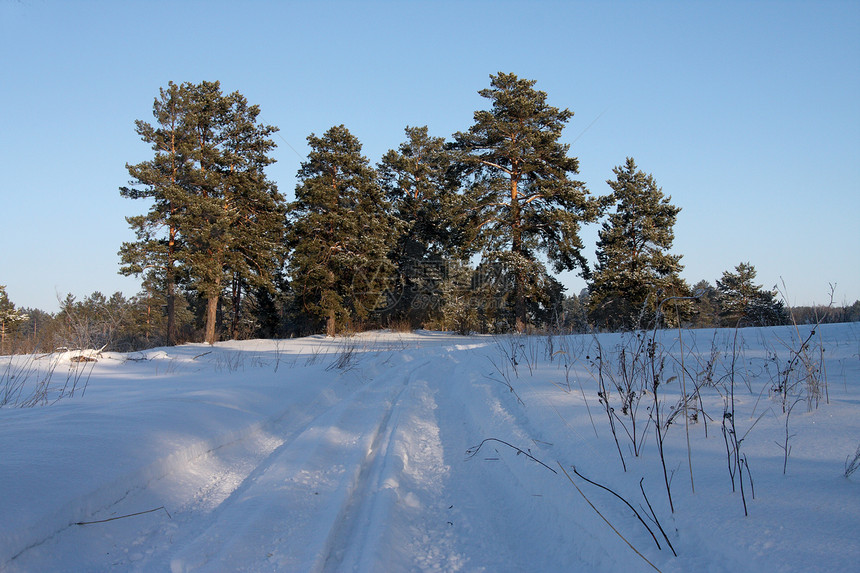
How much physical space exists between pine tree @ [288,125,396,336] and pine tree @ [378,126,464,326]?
3.98 m

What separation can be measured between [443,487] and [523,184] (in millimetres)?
21292

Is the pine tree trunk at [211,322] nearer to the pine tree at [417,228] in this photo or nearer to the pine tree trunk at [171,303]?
the pine tree trunk at [171,303]

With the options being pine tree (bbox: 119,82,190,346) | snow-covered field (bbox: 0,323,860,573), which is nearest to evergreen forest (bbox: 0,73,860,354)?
pine tree (bbox: 119,82,190,346)

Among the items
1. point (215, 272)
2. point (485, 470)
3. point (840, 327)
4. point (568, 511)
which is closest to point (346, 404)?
point (485, 470)

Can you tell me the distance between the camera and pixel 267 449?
150 inches

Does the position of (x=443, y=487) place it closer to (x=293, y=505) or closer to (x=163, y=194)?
(x=293, y=505)

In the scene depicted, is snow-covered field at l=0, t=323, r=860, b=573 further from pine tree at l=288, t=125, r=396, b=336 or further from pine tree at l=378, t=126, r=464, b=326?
pine tree at l=378, t=126, r=464, b=326

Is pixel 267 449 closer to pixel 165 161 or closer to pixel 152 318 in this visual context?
pixel 165 161

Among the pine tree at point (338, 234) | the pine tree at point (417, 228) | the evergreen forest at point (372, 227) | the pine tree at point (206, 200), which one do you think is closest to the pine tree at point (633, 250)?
the evergreen forest at point (372, 227)

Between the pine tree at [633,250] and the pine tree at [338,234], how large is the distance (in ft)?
41.9

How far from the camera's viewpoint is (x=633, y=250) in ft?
84.5

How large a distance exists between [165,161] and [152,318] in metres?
25.2

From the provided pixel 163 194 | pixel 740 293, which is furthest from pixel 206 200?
pixel 740 293

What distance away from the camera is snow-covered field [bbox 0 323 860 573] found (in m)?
1.86
